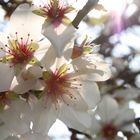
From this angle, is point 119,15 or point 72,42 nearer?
point 72,42

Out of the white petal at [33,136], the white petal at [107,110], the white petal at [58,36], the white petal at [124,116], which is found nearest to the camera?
the white petal at [58,36]

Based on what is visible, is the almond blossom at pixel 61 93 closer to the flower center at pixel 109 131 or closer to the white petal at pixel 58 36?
the white petal at pixel 58 36

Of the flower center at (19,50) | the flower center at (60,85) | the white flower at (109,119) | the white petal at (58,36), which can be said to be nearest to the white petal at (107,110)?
the white flower at (109,119)

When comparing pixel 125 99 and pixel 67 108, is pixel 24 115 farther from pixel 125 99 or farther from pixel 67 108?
pixel 125 99

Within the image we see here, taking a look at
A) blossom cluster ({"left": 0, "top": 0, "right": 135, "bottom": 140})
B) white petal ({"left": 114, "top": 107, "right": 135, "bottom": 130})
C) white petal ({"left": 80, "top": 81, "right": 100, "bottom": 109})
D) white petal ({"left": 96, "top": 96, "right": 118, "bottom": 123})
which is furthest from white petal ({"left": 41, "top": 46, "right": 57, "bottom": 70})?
white petal ({"left": 96, "top": 96, "right": 118, "bottom": 123})

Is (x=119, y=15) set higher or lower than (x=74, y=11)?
lower

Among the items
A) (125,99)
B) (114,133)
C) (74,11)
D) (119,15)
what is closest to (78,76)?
(74,11)

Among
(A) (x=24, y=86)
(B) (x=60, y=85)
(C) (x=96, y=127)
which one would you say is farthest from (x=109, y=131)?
(A) (x=24, y=86)
